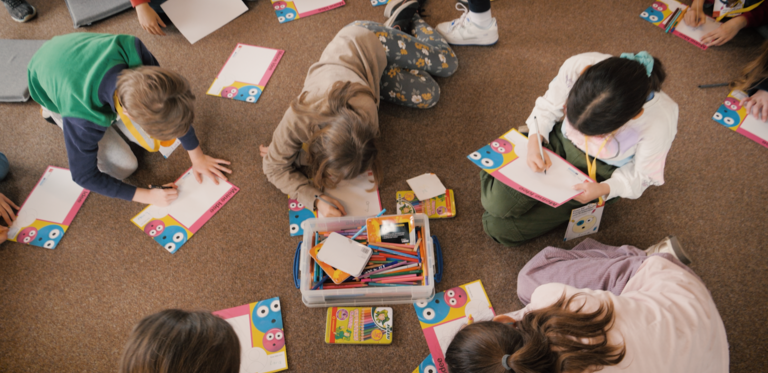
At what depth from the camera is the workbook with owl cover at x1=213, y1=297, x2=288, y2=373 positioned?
1.18 metres

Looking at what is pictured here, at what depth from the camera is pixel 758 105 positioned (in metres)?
1.56

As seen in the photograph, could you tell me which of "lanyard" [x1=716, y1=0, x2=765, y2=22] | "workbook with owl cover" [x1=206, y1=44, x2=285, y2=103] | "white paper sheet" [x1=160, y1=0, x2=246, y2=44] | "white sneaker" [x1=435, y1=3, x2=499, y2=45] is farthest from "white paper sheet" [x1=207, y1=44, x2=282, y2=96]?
"lanyard" [x1=716, y1=0, x2=765, y2=22]

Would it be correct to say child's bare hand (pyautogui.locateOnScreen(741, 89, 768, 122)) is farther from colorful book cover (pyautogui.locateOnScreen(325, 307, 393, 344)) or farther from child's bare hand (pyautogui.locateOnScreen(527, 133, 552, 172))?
colorful book cover (pyautogui.locateOnScreen(325, 307, 393, 344))

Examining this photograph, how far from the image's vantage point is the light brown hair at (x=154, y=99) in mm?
1077

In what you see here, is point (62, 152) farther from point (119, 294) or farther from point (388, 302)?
point (388, 302)

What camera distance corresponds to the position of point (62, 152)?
158cm

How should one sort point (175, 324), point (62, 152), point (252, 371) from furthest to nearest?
Answer: point (62, 152) → point (252, 371) → point (175, 324)

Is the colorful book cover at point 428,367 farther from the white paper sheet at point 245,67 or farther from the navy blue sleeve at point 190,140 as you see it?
the white paper sheet at point 245,67

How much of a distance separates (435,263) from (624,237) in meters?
0.66

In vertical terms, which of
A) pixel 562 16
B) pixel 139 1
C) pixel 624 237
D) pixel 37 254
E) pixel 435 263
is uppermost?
pixel 562 16

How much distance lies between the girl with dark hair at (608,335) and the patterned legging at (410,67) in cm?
93

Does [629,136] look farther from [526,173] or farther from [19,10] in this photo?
[19,10]

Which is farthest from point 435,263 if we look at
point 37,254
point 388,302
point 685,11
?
point 685,11

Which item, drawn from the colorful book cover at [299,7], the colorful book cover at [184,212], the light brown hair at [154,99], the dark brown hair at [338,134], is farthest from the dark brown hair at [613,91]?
the colorful book cover at [299,7]
